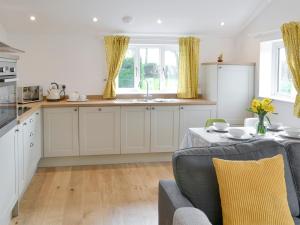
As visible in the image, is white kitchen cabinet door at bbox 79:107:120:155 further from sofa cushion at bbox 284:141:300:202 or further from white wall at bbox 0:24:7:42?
sofa cushion at bbox 284:141:300:202

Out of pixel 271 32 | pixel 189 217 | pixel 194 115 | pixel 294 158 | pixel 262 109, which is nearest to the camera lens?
pixel 189 217

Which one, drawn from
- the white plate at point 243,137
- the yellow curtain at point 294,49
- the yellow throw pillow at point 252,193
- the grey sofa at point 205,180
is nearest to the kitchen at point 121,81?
the yellow curtain at point 294,49

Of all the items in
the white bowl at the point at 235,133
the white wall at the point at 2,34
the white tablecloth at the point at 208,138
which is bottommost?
the white tablecloth at the point at 208,138

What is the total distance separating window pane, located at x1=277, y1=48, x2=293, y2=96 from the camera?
4.98m

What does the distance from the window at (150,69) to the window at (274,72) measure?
1363 millimetres

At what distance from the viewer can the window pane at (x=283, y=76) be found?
16.3 ft

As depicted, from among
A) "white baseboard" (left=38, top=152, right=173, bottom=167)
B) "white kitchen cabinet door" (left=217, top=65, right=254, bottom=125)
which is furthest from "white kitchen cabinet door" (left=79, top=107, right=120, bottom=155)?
"white kitchen cabinet door" (left=217, top=65, right=254, bottom=125)

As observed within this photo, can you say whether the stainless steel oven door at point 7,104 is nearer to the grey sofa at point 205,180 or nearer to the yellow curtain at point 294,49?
the grey sofa at point 205,180

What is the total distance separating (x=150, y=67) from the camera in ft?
19.0

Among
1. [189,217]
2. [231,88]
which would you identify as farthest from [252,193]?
[231,88]

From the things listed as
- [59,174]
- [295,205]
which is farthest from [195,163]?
[59,174]

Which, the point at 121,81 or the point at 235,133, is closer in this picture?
the point at 235,133

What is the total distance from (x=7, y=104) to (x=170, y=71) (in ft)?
10.9

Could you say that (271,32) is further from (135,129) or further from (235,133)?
(135,129)
